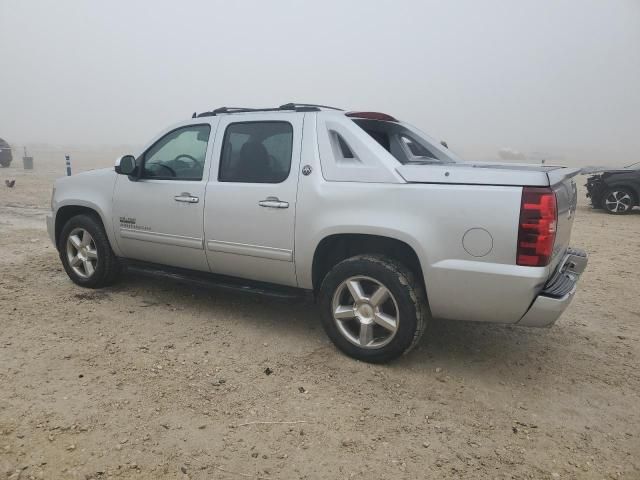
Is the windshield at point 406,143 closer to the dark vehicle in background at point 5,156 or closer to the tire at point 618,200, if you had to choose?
the tire at point 618,200

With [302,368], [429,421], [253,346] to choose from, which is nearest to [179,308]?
[253,346]

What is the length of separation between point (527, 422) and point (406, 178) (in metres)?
1.63

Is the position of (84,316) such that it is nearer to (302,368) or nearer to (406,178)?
(302,368)

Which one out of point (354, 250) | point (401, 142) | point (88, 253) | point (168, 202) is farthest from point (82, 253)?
point (401, 142)

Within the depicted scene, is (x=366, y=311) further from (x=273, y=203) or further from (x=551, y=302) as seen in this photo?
(x=551, y=302)

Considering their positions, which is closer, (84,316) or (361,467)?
(361,467)

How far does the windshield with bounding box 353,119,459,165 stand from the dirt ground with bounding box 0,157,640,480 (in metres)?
1.50

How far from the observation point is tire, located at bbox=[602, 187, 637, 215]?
38.3ft

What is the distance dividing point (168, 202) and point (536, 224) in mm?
2956

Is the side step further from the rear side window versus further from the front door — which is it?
the rear side window

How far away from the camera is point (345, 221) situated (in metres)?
3.35

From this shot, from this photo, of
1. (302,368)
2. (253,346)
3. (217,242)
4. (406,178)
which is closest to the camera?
(406,178)

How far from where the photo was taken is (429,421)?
2777 mm

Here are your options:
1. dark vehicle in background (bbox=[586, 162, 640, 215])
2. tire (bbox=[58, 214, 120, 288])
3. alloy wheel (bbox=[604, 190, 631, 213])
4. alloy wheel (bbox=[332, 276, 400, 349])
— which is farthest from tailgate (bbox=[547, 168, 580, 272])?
alloy wheel (bbox=[604, 190, 631, 213])
